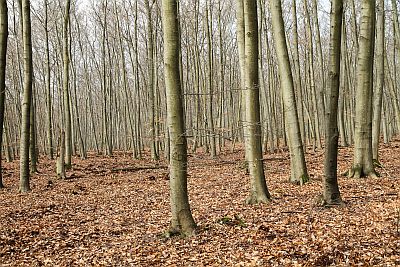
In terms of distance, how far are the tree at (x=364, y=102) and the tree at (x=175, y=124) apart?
19.6 ft

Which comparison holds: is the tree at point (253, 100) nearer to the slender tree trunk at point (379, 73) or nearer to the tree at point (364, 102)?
the tree at point (364, 102)

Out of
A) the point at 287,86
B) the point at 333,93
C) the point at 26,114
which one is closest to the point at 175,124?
the point at 333,93

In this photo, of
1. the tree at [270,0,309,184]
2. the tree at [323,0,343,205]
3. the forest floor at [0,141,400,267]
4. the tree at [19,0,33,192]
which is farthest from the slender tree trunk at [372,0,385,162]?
the tree at [19,0,33,192]

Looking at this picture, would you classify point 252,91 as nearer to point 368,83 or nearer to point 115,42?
point 368,83

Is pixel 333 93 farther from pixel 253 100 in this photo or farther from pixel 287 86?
pixel 287 86

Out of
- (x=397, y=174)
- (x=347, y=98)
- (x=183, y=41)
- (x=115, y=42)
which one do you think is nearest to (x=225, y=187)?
(x=397, y=174)

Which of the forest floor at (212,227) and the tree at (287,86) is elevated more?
the tree at (287,86)

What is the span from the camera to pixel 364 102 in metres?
10.6

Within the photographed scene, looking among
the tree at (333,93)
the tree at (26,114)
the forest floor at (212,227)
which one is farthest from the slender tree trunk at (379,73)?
the tree at (26,114)

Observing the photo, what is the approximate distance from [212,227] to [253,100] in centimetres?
293

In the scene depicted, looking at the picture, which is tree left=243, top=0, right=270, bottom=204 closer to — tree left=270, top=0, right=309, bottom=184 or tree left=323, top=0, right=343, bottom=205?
tree left=323, top=0, right=343, bottom=205

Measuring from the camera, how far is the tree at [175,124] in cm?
644

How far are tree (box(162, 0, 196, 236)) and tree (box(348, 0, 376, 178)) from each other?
5.99 meters

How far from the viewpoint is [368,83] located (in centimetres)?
1055
